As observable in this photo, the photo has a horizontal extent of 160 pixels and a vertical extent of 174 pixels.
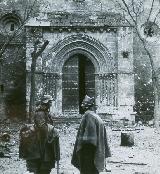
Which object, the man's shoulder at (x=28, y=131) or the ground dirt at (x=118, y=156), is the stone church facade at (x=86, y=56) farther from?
the man's shoulder at (x=28, y=131)

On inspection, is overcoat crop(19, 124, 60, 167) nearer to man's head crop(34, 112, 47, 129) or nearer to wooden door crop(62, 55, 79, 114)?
man's head crop(34, 112, 47, 129)

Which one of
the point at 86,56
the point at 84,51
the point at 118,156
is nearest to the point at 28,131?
the point at 118,156

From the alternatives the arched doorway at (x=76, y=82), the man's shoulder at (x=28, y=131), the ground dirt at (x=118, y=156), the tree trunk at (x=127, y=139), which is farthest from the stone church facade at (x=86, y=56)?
the man's shoulder at (x=28, y=131)

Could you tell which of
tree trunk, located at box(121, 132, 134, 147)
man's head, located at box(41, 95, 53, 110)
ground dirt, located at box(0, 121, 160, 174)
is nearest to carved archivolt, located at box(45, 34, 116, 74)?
ground dirt, located at box(0, 121, 160, 174)

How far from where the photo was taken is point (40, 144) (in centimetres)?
813

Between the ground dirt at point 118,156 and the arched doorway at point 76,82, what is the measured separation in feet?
12.4

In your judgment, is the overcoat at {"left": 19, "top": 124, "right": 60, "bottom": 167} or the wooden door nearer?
the overcoat at {"left": 19, "top": 124, "right": 60, "bottom": 167}

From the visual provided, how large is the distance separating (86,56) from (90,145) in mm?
14597

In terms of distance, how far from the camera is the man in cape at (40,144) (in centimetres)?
812

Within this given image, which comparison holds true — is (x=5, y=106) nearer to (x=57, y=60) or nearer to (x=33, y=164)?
(x=57, y=60)

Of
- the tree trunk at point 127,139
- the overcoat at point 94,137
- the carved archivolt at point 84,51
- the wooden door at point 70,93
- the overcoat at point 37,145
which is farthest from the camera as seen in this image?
the wooden door at point 70,93

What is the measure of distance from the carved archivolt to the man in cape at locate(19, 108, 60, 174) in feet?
44.8

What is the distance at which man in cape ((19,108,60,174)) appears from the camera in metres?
8.12

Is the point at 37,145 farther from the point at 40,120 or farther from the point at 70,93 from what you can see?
the point at 70,93
